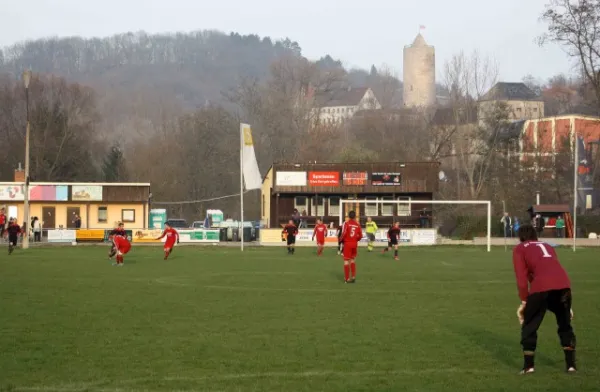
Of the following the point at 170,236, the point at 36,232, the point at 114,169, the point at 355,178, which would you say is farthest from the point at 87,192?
the point at 170,236

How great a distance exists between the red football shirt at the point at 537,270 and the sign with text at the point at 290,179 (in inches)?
2231

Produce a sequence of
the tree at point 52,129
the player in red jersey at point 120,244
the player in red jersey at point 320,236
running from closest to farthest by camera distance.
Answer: the player in red jersey at point 120,244, the player in red jersey at point 320,236, the tree at point 52,129

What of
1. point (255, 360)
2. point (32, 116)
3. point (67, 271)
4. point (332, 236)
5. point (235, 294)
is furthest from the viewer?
point (32, 116)

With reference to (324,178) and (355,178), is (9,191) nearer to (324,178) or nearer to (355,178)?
(324,178)

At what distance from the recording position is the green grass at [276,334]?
11.1 meters

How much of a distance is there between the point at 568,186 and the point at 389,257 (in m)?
36.2

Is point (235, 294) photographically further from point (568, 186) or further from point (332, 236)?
point (568, 186)

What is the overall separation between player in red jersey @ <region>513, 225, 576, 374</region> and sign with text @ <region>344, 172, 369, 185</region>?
56.6 m

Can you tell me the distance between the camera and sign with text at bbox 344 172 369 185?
224ft

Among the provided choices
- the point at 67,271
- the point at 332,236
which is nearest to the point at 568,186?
the point at 332,236

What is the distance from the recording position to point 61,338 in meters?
14.4

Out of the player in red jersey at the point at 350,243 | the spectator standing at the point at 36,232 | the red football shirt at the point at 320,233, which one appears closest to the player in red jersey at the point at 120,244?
the player in red jersey at the point at 350,243

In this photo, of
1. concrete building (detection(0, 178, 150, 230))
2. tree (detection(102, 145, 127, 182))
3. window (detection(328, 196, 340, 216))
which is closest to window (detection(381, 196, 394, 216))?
window (detection(328, 196, 340, 216))

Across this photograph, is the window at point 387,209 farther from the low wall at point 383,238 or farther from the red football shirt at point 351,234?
the red football shirt at point 351,234
